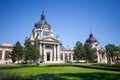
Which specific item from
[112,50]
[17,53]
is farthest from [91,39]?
[17,53]

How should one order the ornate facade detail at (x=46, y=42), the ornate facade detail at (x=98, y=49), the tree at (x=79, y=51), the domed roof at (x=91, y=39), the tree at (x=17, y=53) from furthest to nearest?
1. the domed roof at (x=91, y=39)
2. the ornate facade detail at (x=98, y=49)
3. the ornate facade detail at (x=46, y=42)
4. the tree at (x=79, y=51)
5. the tree at (x=17, y=53)

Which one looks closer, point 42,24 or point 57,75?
point 57,75

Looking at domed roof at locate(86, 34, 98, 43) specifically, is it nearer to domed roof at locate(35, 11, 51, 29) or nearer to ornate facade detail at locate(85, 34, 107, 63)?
ornate facade detail at locate(85, 34, 107, 63)

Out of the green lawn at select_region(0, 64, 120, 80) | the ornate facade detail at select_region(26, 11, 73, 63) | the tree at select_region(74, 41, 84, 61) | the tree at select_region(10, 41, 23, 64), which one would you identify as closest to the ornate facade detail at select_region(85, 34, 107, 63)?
the tree at select_region(74, 41, 84, 61)

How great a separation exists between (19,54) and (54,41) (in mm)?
25115

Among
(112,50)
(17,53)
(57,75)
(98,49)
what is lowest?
(57,75)

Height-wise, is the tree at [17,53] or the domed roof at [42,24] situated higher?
the domed roof at [42,24]

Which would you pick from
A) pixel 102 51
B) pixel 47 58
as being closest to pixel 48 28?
pixel 47 58

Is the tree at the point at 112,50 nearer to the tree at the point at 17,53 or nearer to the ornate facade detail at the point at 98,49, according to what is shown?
the ornate facade detail at the point at 98,49

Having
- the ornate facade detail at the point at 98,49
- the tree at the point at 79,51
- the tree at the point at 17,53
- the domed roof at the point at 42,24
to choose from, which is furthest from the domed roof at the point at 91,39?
the tree at the point at 17,53

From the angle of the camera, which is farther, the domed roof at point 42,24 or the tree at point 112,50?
the tree at point 112,50

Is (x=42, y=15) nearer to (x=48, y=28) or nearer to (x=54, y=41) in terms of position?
(x=48, y=28)

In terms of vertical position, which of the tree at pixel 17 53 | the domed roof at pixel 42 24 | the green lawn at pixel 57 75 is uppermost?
the domed roof at pixel 42 24

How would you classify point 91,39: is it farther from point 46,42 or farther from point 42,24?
point 46,42
